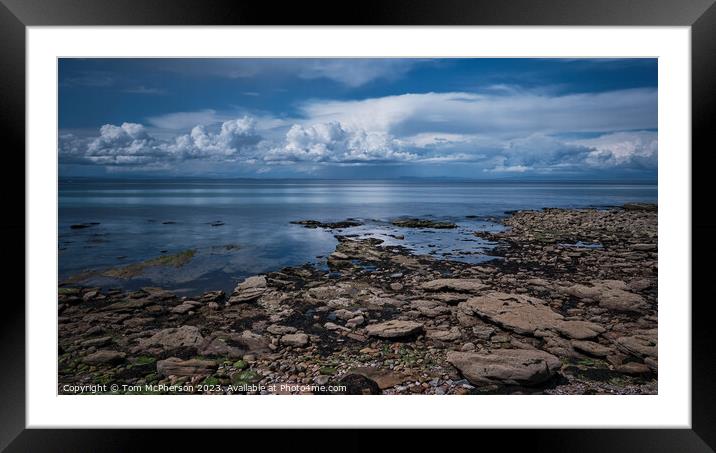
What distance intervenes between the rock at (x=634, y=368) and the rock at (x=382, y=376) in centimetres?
149

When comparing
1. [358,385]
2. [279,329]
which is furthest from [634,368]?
[279,329]

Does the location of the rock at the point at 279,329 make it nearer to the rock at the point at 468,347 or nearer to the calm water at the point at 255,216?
the calm water at the point at 255,216

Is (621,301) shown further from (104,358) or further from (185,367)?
(104,358)

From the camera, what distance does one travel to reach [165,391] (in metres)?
2.64

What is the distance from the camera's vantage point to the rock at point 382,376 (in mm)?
2605

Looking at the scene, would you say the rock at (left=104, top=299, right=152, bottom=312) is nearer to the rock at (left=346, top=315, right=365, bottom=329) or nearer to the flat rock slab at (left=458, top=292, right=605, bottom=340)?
the rock at (left=346, top=315, right=365, bottom=329)

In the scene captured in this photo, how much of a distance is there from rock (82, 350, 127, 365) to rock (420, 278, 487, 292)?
2351mm

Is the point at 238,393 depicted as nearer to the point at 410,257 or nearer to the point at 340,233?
the point at 340,233

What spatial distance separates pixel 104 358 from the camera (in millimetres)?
2822

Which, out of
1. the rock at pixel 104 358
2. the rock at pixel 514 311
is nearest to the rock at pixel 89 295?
the rock at pixel 104 358
